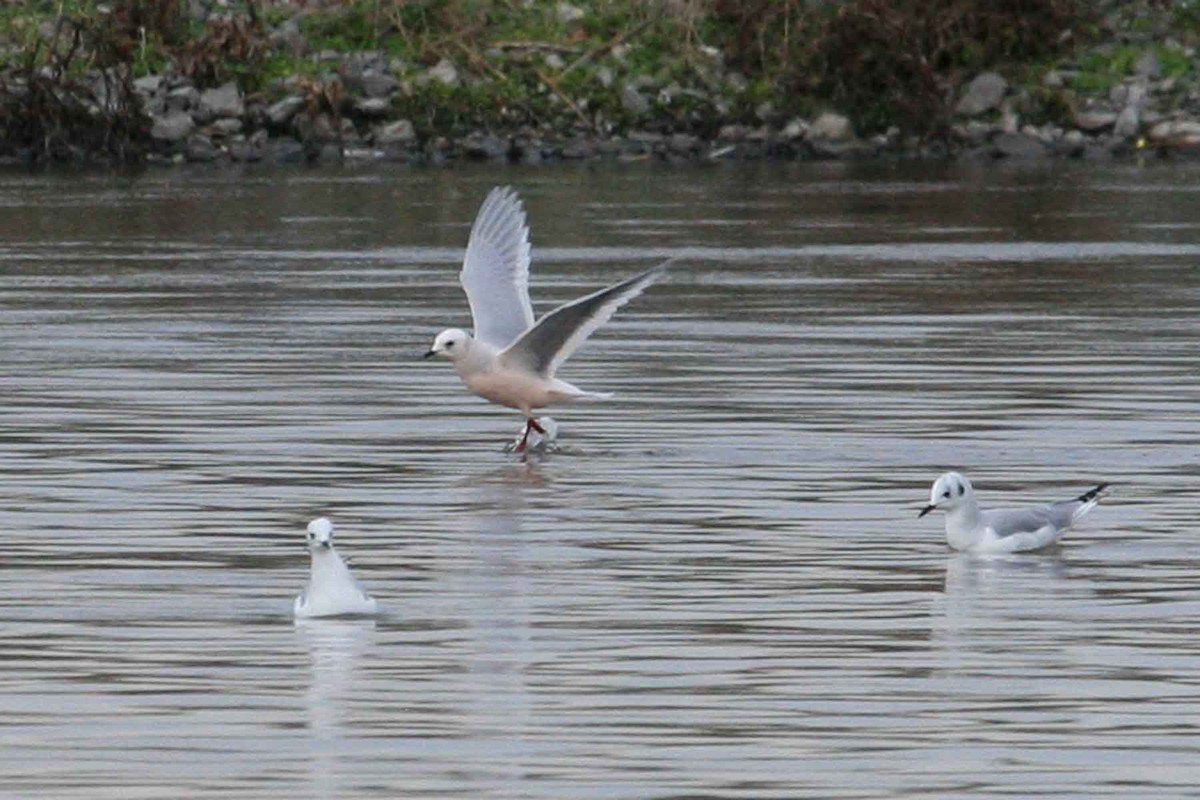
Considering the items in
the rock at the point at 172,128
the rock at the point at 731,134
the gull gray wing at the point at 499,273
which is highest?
the gull gray wing at the point at 499,273

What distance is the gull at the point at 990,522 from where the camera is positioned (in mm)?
11492

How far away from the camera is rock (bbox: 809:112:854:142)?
4322 cm

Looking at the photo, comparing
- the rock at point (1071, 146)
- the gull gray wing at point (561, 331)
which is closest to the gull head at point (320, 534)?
the gull gray wing at point (561, 331)

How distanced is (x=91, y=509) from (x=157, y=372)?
17.2 ft

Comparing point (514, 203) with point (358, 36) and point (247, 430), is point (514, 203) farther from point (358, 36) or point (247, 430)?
point (358, 36)

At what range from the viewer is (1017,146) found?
4278cm

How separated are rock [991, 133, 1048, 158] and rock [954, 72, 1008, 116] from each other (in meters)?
0.81

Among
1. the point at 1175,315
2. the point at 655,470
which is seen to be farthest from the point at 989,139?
the point at 655,470

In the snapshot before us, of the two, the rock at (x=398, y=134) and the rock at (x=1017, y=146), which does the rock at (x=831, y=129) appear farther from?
the rock at (x=398, y=134)

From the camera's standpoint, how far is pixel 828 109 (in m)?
43.9

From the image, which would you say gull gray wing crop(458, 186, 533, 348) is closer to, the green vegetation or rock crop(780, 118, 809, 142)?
the green vegetation

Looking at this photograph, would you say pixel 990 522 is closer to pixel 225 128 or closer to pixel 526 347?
pixel 526 347

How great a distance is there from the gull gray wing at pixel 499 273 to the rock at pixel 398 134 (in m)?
26.8

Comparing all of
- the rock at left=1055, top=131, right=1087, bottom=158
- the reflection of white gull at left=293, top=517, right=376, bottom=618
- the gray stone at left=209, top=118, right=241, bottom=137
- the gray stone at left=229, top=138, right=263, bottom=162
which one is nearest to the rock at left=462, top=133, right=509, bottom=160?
the gray stone at left=229, top=138, right=263, bottom=162
